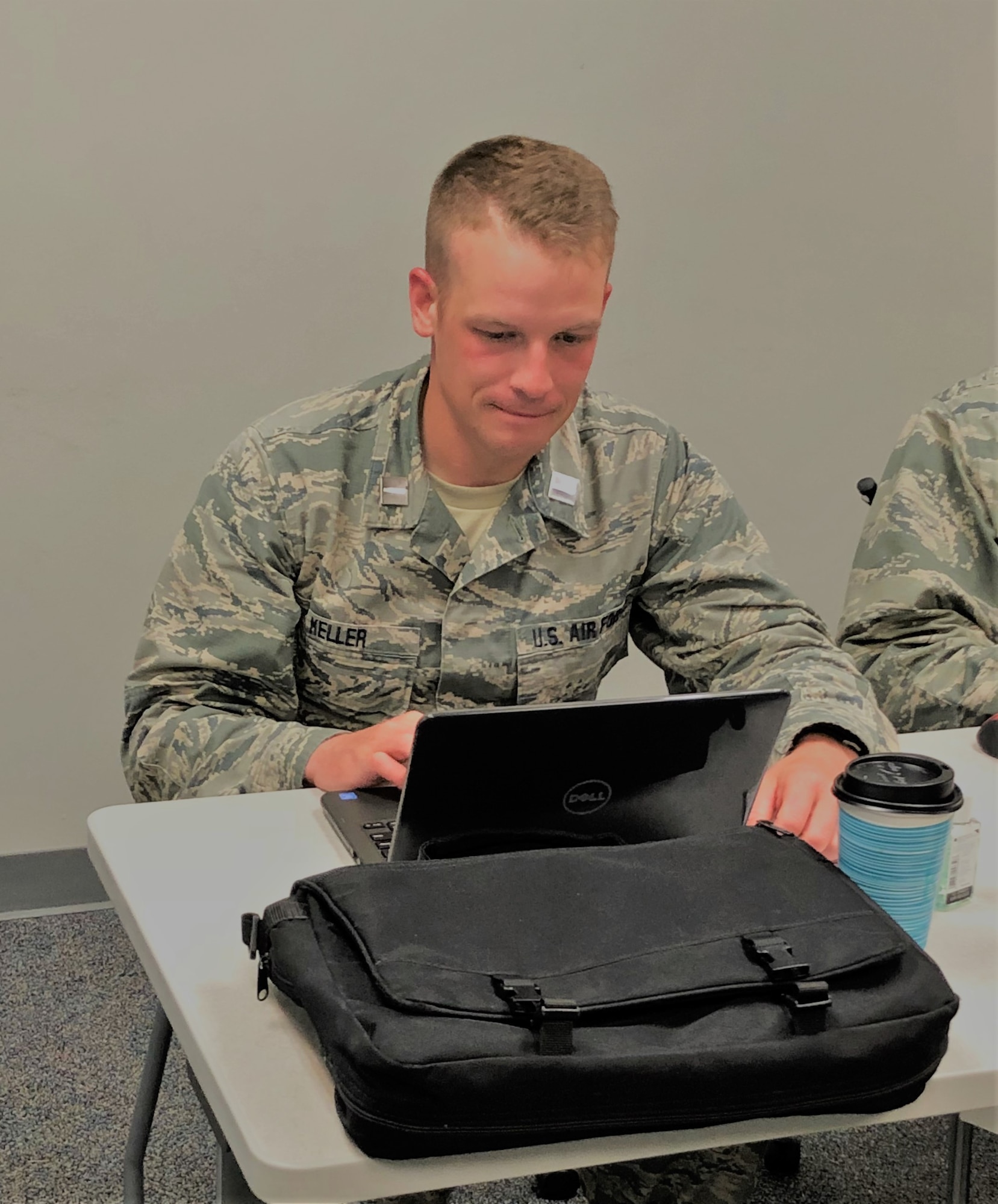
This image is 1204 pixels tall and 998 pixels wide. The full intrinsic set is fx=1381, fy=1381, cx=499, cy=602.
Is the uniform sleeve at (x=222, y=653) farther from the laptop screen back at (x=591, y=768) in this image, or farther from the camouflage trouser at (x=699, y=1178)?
the camouflage trouser at (x=699, y=1178)

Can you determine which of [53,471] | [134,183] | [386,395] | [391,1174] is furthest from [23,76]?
[391,1174]

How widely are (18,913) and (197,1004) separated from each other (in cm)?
175

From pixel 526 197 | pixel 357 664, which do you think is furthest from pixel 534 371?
pixel 357 664

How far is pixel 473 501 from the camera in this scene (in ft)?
5.31

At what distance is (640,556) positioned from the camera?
1649 millimetres

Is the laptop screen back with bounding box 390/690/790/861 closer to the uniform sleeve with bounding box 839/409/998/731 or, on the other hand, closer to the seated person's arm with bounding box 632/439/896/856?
the seated person's arm with bounding box 632/439/896/856

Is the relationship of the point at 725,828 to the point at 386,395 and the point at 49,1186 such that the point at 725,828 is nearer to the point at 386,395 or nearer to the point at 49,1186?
the point at 386,395

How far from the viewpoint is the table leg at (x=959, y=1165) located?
4.55 ft

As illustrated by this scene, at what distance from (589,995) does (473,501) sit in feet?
2.86

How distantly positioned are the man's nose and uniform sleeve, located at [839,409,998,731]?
61cm

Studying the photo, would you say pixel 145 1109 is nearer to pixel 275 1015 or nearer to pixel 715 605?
pixel 275 1015

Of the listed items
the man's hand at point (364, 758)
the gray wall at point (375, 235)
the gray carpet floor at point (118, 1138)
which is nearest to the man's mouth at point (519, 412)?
the man's hand at point (364, 758)

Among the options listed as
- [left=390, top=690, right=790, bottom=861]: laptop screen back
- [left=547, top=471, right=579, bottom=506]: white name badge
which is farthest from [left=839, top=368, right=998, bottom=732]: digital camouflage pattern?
[left=390, top=690, right=790, bottom=861]: laptop screen back

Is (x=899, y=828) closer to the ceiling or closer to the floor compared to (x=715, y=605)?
closer to the ceiling
